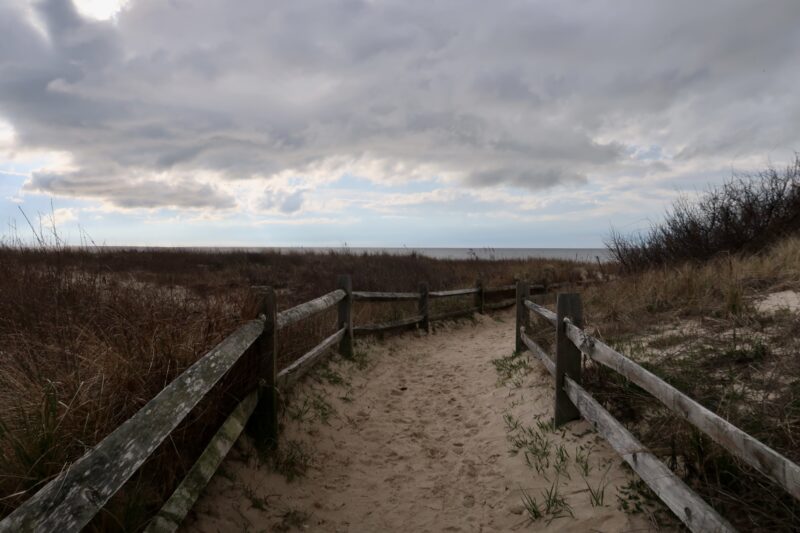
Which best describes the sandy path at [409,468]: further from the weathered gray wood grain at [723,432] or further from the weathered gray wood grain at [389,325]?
the weathered gray wood grain at [389,325]

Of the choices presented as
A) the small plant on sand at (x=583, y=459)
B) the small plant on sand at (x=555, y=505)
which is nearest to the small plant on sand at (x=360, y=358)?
the small plant on sand at (x=583, y=459)

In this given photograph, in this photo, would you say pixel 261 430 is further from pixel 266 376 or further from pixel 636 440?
pixel 636 440

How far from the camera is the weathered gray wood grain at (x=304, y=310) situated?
3989 millimetres

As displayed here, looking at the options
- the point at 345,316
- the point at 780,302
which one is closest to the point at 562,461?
the point at 780,302

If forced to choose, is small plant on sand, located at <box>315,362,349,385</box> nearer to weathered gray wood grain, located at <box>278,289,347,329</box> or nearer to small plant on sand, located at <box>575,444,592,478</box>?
weathered gray wood grain, located at <box>278,289,347,329</box>

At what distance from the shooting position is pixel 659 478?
2.44 m

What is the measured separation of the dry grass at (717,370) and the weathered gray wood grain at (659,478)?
0.22 metres

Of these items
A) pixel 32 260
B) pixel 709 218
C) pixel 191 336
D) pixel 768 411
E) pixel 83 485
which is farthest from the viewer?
pixel 709 218

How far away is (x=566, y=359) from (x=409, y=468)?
162 cm

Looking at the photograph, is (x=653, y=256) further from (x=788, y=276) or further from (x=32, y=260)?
(x=32, y=260)

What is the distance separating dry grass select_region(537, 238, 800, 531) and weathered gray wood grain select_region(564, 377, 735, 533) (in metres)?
0.22

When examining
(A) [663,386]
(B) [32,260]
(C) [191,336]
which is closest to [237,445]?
(C) [191,336]

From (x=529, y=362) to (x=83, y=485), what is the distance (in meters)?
5.26

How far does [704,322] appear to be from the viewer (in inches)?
188
